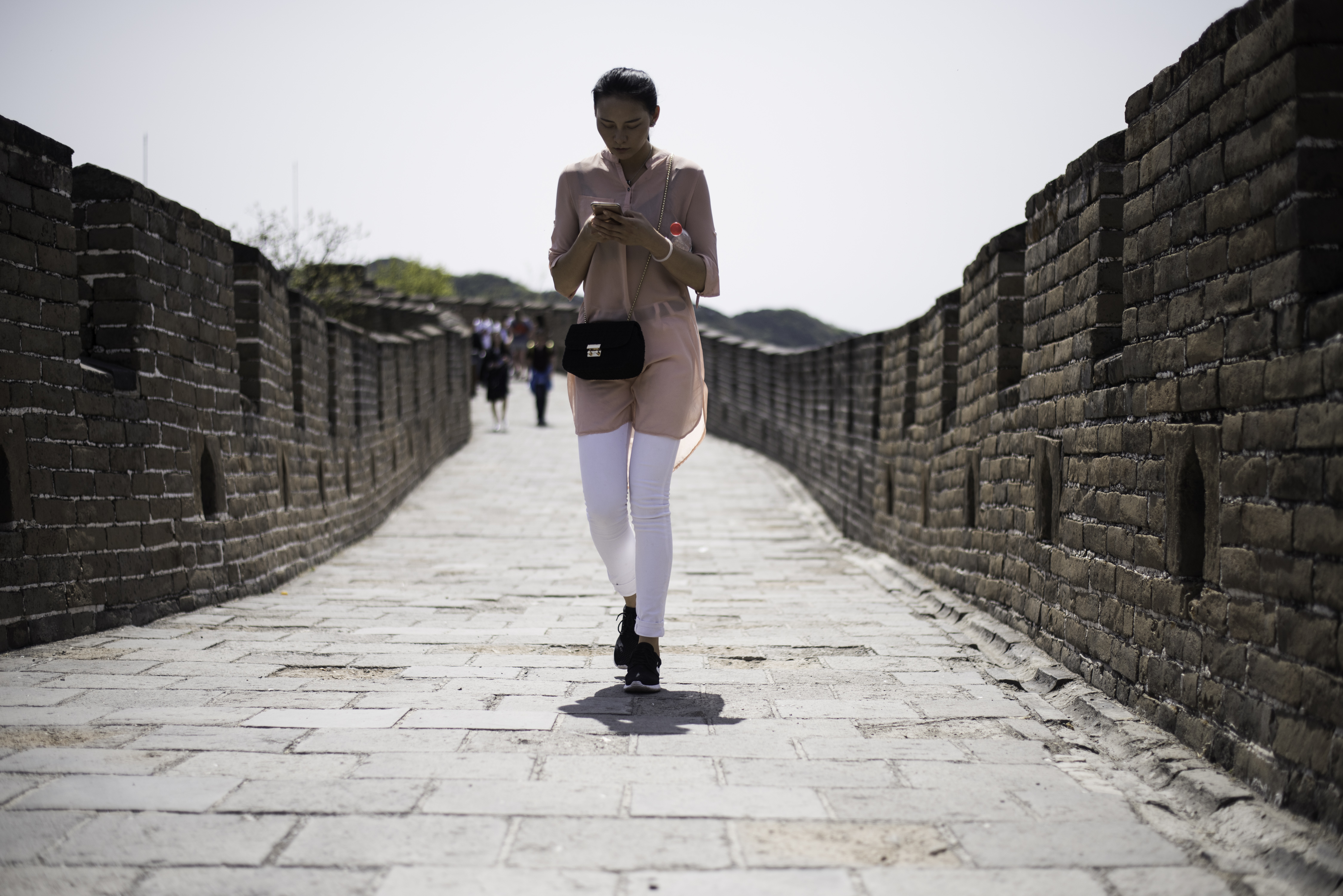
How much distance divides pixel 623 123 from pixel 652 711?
180 centimetres

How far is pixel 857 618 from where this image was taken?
19.4 ft

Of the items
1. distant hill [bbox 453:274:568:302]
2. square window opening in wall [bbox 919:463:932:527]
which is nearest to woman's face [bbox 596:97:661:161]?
square window opening in wall [bbox 919:463:932:527]

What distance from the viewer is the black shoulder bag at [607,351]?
3.72m

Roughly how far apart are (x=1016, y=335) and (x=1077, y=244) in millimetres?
1261

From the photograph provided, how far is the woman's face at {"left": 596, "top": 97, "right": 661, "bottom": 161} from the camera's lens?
372 cm

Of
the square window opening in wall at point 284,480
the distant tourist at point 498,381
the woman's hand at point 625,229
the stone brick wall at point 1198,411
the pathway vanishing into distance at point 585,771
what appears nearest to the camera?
the pathway vanishing into distance at point 585,771

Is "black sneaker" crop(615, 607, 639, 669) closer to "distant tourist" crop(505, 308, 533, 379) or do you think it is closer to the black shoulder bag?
the black shoulder bag

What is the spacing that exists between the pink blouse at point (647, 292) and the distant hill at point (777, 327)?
903 cm

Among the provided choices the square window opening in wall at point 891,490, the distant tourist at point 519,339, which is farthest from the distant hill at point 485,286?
the square window opening in wall at point 891,490

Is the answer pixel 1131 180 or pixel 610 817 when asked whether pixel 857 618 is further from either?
pixel 610 817

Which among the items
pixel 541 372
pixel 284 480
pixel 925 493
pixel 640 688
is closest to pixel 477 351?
pixel 541 372

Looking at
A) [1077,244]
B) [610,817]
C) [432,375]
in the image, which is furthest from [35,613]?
[432,375]

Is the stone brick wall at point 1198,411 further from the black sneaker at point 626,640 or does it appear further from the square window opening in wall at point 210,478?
the square window opening in wall at point 210,478

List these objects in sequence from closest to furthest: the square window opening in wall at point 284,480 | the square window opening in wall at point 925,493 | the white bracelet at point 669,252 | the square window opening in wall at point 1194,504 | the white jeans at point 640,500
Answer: the square window opening in wall at point 1194,504
the white bracelet at point 669,252
the white jeans at point 640,500
the square window opening in wall at point 925,493
the square window opening in wall at point 284,480
